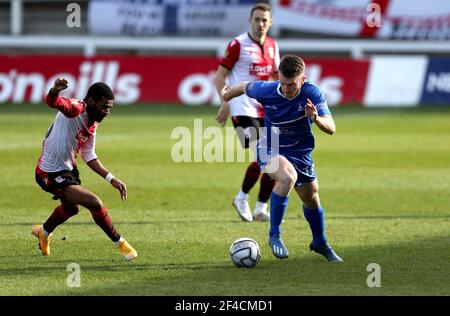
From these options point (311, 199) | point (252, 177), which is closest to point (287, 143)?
point (311, 199)

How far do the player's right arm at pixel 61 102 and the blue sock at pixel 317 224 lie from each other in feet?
7.30

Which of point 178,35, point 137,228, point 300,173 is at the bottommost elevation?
point 178,35

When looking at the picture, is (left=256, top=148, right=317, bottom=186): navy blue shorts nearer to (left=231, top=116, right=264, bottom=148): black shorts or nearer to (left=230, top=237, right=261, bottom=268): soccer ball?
(left=230, top=237, right=261, bottom=268): soccer ball

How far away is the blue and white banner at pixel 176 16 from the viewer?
116ft

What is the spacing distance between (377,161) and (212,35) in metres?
19.8

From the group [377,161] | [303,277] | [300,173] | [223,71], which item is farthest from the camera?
[377,161]

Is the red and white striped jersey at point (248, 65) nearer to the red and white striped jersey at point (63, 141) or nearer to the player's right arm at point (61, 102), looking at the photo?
the red and white striped jersey at point (63, 141)

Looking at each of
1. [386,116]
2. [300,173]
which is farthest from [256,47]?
[386,116]

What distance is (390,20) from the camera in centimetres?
3372

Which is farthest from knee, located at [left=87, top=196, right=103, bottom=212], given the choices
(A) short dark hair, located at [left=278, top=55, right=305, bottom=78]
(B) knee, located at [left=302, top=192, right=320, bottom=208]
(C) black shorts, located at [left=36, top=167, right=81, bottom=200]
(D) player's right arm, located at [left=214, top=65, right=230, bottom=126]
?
(D) player's right arm, located at [left=214, top=65, right=230, bottom=126]

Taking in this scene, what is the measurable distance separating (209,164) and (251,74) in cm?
519
